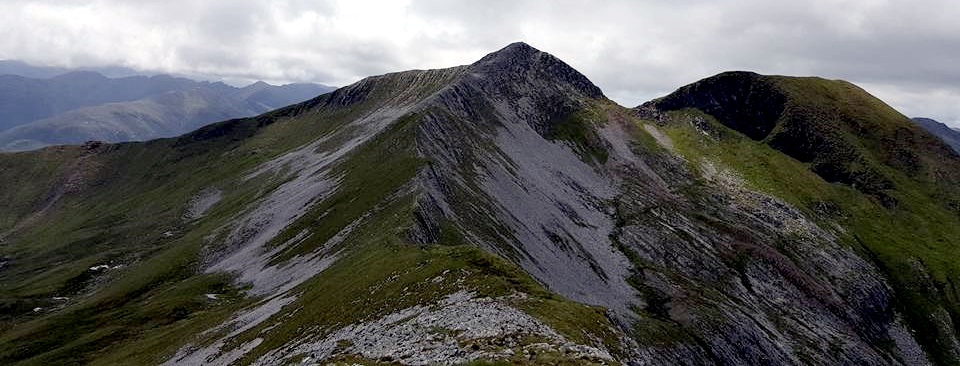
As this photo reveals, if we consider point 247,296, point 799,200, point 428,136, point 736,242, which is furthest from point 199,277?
point 799,200

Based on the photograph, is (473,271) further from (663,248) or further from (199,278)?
(663,248)

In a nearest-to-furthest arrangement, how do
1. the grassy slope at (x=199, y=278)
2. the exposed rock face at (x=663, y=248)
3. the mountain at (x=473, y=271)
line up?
Result: the mountain at (x=473, y=271) < the grassy slope at (x=199, y=278) < the exposed rock face at (x=663, y=248)

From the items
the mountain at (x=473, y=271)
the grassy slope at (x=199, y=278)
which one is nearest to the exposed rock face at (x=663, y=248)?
the mountain at (x=473, y=271)

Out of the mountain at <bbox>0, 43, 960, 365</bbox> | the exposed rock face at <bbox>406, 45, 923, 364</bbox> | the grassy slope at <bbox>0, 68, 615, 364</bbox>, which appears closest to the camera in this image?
the mountain at <bbox>0, 43, 960, 365</bbox>

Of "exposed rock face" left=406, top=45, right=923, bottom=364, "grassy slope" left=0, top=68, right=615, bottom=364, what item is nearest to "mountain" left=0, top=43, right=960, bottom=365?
"grassy slope" left=0, top=68, right=615, bottom=364

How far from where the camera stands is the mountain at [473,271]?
2142 inches

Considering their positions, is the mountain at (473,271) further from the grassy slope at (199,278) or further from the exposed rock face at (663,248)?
the exposed rock face at (663,248)

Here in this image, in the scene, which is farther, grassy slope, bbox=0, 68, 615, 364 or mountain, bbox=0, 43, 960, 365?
grassy slope, bbox=0, 68, 615, 364

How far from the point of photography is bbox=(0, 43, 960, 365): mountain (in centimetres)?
5441

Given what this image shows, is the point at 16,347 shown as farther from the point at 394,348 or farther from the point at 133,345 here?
the point at 394,348

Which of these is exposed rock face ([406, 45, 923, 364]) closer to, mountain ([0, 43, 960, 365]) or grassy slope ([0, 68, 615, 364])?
mountain ([0, 43, 960, 365])

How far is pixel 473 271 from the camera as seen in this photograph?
2373 inches

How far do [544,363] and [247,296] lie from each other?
2934 inches

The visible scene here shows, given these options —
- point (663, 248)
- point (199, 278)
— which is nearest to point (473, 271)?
point (199, 278)
